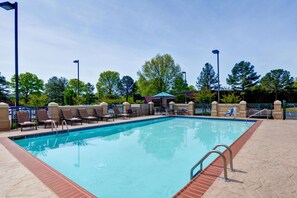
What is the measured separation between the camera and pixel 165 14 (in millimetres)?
13555

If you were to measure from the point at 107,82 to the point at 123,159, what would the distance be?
45.7m

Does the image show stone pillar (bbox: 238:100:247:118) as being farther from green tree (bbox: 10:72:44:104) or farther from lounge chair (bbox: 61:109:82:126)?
green tree (bbox: 10:72:44:104)

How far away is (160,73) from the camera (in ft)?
97.6

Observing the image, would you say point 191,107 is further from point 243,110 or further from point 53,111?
point 53,111

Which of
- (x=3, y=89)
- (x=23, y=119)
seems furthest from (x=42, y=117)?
(x=3, y=89)

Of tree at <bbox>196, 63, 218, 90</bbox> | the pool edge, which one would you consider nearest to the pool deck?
the pool edge

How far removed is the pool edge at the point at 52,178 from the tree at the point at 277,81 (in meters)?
36.7

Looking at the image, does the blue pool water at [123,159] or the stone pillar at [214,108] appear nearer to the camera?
the blue pool water at [123,159]

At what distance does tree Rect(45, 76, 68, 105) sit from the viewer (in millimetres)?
44250

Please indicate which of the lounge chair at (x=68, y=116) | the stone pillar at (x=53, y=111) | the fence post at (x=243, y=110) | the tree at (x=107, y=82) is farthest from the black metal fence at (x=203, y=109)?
the tree at (x=107, y=82)

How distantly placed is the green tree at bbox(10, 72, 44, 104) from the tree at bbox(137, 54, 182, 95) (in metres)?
28.0

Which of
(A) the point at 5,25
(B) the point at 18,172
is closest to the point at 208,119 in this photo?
(B) the point at 18,172

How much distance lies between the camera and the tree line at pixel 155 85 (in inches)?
1164

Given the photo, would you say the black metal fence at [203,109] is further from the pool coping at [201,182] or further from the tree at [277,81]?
the tree at [277,81]
